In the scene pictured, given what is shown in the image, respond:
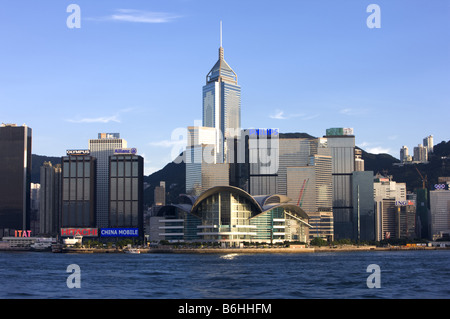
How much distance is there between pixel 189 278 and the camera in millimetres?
72500

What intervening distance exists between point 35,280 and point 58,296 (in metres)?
20.3

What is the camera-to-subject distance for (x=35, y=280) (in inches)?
2768

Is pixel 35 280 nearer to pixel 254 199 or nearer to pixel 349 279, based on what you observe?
pixel 349 279

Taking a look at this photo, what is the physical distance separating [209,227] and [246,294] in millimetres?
146615

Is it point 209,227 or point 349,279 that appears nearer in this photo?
point 349,279
